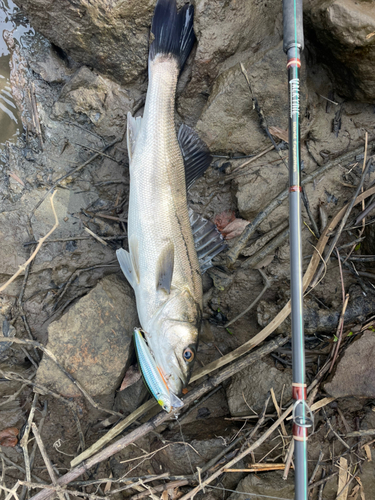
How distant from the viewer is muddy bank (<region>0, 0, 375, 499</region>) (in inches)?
128

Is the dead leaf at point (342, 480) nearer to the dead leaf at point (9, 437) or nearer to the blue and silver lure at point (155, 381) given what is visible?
the blue and silver lure at point (155, 381)

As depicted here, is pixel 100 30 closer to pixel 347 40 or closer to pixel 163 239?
pixel 163 239

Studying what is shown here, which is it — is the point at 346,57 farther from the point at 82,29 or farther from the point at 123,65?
the point at 82,29

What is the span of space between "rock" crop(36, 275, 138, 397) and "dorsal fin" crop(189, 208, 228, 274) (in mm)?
975

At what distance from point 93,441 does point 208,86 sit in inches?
155

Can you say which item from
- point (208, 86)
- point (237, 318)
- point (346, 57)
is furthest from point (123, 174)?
point (346, 57)

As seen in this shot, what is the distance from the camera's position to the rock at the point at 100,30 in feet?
10.2

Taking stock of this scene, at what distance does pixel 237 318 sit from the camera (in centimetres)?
368

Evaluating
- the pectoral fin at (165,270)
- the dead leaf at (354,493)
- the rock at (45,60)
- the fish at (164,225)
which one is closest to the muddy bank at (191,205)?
the rock at (45,60)

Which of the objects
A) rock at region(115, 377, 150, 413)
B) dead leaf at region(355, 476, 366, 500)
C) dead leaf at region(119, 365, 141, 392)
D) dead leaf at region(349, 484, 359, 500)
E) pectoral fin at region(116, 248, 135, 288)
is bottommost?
dead leaf at region(349, 484, 359, 500)

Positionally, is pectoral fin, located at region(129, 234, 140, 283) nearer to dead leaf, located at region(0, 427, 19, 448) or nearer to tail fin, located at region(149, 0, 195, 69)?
tail fin, located at region(149, 0, 195, 69)

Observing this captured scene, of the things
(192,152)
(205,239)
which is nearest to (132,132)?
(192,152)

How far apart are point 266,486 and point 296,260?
2302 mm

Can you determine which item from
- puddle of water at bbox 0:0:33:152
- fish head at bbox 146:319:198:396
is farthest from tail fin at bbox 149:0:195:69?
fish head at bbox 146:319:198:396
